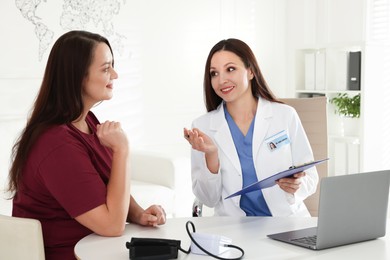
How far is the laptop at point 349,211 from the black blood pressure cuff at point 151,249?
1.22 ft

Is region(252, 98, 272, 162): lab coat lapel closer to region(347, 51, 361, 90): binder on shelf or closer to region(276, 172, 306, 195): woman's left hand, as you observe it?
region(276, 172, 306, 195): woman's left hand

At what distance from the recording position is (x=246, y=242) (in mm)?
1892

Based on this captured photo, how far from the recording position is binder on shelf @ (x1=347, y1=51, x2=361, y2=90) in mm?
5473

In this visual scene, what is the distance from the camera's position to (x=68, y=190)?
1930 millimetres

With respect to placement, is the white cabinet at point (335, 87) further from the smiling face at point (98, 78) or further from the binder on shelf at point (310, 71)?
the smiling face at point (98, 78)

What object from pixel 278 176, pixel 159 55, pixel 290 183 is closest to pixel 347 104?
pixel 159 55

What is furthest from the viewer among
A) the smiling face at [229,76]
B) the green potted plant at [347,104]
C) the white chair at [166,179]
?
the green potted plant at [347,104]

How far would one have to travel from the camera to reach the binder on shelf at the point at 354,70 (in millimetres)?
5473

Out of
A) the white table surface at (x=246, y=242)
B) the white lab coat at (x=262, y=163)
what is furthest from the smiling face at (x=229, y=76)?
the white table surface at (x=246, y=242)

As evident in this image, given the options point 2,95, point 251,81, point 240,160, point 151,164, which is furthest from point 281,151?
point 2,95

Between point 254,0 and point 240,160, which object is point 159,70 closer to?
point 254,0

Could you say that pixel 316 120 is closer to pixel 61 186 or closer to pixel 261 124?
pixel 261 124

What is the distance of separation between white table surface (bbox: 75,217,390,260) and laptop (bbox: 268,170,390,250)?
3 centimetres

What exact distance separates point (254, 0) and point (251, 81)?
3.34 m
